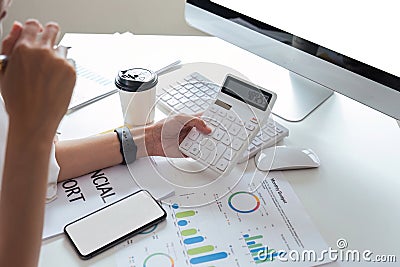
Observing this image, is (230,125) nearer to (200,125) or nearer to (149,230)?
(200,125)

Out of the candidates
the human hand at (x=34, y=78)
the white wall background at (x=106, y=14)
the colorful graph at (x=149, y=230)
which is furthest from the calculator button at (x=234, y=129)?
the white wall background at (x=106, y=14)

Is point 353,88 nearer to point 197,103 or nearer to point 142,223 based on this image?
point 197,103

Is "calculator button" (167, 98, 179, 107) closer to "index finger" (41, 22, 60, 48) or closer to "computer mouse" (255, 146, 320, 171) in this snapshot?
"computer mouse" (255, 146, 320, 171)

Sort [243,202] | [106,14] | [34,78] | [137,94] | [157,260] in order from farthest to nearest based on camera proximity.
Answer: [106,14]
[137,94]
[243,202]
[157,260]
[34,78]

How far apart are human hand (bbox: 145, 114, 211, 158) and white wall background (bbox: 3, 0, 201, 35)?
0.94m

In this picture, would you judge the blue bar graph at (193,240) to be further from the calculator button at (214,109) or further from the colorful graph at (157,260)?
the calculator button at (214,109)

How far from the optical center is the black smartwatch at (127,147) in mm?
893

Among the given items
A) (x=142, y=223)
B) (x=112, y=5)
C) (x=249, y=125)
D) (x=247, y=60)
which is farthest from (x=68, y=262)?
(x=112, y=5)

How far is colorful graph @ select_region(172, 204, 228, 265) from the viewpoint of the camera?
74 cm

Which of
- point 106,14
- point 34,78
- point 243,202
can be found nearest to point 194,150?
point 243,202

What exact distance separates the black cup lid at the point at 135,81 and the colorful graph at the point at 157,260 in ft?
1.00

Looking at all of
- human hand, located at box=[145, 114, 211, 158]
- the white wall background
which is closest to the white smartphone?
human hand, located at box=[145, 114, 211, 158]

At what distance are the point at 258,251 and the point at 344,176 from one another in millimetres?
223

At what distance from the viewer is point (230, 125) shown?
2.96 feet
